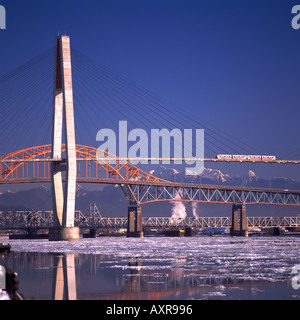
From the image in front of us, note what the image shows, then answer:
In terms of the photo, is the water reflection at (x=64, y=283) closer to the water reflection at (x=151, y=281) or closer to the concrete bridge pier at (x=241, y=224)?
the water reflection at (x=151, y=281)

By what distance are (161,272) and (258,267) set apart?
21.6 ft

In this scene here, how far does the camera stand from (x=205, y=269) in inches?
1387

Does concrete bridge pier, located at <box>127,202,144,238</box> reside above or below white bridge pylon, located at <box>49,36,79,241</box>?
below

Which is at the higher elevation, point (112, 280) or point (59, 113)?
point (59, 113)

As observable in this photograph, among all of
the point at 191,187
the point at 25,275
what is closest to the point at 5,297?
the point at 25,275

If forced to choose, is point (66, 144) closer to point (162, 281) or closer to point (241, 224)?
point (162, 281)

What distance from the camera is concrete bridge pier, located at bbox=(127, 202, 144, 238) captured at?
182 metres

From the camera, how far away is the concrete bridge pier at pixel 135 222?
7165 inches

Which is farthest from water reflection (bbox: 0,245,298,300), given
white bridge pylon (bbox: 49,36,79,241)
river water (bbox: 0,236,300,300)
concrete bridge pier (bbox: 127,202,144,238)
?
concrete bridge pier (bbox: 127,202,144,238)

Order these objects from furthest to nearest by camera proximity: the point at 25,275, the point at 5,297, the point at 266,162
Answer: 1. the point at 266,162
2. the point at 25,275
3. the point at 5,297

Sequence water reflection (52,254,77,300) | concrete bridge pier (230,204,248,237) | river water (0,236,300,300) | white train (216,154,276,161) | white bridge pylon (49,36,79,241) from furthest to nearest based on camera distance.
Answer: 1. concrete bridge pier (230,204,248,237)
2. white train (216,154,276,161)
3. white bridge pylon (49,36,79,241)
4. river water (0,236,300,300)
5. water reflection (52,254,77,300)

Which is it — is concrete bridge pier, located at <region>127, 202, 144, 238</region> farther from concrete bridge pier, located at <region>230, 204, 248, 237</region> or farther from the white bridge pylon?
the white bridge pylon

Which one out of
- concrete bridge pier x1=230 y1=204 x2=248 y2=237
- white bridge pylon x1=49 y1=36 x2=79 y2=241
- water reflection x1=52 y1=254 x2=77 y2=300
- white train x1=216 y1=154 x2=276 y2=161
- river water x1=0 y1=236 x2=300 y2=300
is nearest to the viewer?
water reflection x1=52 y1=254 x2=77 y2=300
